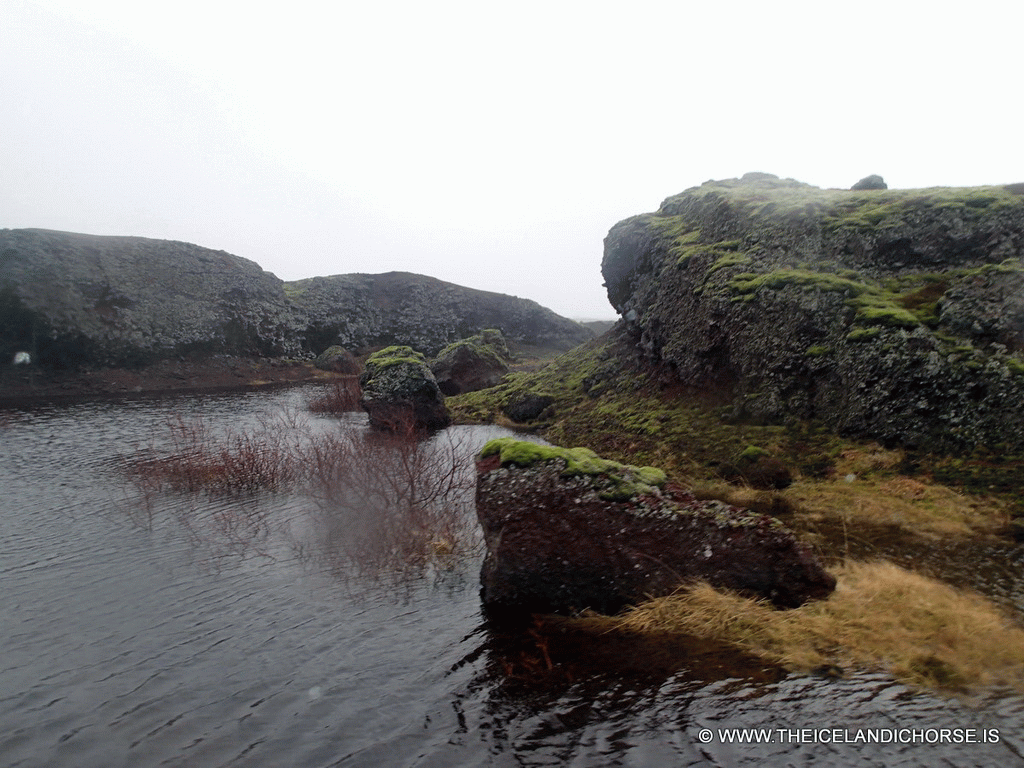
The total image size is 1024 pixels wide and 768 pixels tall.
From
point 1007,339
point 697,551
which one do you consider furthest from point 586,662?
point 1007,339

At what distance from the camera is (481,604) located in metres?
11.2

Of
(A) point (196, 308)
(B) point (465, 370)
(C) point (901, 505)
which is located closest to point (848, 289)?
(C) point (901, 505)

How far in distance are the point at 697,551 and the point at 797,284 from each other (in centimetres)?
1781

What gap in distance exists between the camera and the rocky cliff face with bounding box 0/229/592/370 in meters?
53.4

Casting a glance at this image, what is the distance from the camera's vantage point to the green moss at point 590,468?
11.4 meters

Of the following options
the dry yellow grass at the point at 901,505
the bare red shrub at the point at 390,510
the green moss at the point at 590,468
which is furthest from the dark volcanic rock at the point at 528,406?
the green moss at the point at 590,468

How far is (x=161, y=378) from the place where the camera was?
5638cm

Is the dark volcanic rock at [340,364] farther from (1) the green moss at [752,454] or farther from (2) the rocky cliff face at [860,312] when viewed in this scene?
(1) the green moss at [752,454]

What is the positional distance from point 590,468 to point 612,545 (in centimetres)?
166

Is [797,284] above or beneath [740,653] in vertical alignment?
above

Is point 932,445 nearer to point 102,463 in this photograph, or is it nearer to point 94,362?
point 102,463

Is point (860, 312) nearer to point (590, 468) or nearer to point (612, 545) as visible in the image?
point (590, 468)

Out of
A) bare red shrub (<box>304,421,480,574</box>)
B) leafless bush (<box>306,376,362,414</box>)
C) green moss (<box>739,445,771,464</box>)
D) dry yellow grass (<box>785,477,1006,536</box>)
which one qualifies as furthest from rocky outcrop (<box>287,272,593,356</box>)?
dry yellow grass (<box>785,477,1006,536</box>)

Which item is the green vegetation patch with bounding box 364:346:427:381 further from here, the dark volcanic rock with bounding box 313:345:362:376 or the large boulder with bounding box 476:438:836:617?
the dark volcanic rock with bounding box 313:345:362:376
